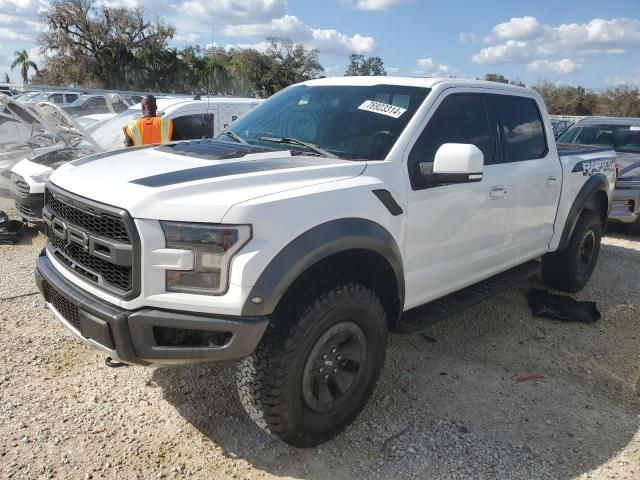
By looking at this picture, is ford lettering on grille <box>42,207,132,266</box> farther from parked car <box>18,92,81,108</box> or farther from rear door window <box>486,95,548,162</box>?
parked car <box>18,92,81,108</box>

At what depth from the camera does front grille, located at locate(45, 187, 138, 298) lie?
2461 mm

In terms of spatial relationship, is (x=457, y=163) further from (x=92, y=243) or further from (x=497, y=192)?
(x=92, y=243)

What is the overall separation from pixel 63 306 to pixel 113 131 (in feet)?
20.4

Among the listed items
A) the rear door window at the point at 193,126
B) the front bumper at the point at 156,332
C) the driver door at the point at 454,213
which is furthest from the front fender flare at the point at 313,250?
the rear door window at the point at 193,126

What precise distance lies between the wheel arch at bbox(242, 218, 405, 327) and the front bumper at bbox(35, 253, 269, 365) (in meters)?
0.10

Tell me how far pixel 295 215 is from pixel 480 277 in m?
2.00

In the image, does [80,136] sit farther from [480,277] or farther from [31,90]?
[31,90]

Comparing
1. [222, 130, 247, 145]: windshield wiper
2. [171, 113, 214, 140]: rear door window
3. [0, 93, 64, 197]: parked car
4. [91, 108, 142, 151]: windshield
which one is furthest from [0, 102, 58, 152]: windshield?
[222, 130, 247, 145]: windshield wiper

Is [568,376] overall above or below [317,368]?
below

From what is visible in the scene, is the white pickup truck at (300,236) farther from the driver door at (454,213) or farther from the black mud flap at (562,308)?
the black mud flap at (562,308)

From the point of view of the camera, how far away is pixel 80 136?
24.6 feet

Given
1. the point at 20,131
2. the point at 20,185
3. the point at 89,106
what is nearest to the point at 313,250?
the point at 20,185

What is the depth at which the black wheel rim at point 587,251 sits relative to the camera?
18.5 feet

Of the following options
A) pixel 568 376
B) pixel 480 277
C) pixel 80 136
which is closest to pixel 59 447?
pixel 480 277
